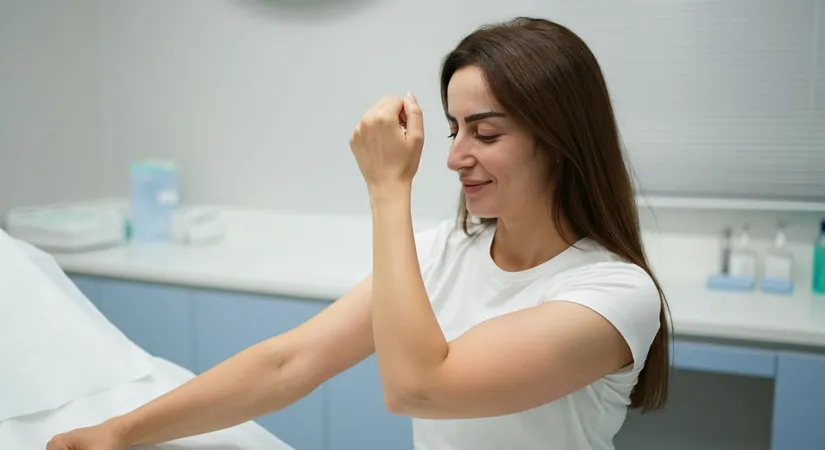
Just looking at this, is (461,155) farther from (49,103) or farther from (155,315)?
(49,103)

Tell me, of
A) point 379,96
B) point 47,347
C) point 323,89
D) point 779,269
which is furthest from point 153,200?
point 779,269

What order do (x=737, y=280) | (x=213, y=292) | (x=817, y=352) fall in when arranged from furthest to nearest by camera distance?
(x=213, y=292)
(x=737, y=280)
(x=817, y=352)

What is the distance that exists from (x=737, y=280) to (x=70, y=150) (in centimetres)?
220

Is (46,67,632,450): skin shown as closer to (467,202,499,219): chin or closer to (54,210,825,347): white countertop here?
(467,202,499,219): chin

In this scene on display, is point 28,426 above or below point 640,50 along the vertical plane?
below

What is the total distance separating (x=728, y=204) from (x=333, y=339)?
121 centimetres

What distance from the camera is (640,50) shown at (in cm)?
205

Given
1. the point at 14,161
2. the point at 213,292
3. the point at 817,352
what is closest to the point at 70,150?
the point at 14,161

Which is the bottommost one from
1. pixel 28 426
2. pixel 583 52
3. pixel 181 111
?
pixel 28 426

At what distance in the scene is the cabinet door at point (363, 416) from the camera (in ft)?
6.43

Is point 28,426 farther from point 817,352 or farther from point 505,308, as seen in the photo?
point 817,352

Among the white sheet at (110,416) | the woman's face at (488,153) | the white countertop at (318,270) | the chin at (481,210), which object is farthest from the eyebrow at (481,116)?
the white countertop at (318,270)

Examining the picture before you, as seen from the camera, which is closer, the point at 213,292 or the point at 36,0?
the point at 213,292

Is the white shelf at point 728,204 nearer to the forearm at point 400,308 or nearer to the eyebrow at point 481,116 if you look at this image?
the eyebrow at point 481,116
